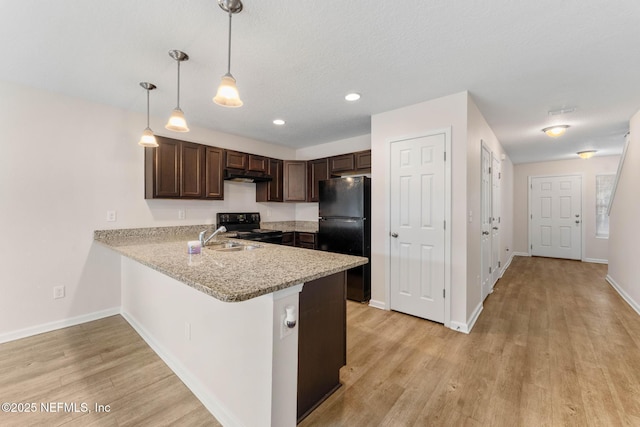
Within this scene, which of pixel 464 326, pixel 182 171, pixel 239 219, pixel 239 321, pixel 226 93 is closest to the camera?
pixel 239 321

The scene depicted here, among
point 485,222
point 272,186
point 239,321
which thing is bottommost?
point 239,321

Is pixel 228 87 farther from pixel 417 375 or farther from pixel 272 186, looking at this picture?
pixel 272 186

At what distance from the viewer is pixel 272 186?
4539 mm

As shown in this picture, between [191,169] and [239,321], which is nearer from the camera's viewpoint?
[239,321]

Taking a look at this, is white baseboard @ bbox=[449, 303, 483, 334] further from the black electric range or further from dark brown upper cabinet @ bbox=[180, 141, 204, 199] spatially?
dark brown upper cabinet @ bbox=[180, 141, 204, 199]

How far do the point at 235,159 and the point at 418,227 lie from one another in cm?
278

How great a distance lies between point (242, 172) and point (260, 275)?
9.94 feet

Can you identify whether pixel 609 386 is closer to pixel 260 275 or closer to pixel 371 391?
pixel 371 391

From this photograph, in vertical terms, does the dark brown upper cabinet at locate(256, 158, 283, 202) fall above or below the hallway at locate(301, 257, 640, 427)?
above

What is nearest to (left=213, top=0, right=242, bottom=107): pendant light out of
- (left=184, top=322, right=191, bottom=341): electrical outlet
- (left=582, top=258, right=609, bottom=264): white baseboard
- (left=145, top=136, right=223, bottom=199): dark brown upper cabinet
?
(left=184, top=322, right=191, bottom=341): electrical outlet

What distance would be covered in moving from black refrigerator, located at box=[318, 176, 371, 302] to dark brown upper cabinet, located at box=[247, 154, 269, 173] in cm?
121

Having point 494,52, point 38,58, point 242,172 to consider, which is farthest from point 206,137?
point 494,52

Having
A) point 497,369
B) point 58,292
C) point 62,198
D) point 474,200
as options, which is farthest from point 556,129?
point 58,292

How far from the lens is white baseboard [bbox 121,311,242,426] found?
1542mm
